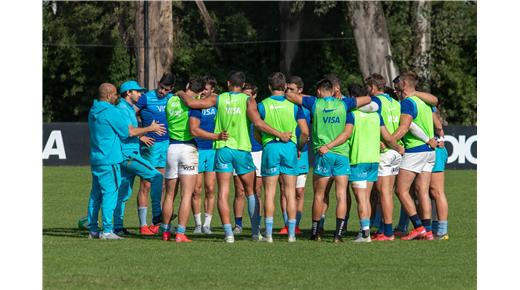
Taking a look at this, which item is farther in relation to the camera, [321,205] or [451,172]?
[451,172]

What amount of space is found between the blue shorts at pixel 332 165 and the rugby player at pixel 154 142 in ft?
8.12

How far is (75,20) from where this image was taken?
160 feet

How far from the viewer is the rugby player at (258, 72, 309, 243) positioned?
14875mm

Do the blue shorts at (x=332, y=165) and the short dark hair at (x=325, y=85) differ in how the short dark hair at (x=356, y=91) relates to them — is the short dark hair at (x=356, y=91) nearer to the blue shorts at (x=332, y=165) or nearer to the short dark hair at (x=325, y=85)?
the short dark hair at (x=325, y=85)

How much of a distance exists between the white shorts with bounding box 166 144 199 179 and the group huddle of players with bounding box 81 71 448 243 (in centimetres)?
1

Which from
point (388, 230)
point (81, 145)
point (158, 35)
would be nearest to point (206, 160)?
point (388, 230)

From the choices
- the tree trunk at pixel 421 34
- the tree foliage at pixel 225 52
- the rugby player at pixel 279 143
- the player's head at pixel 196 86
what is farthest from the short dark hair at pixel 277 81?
the tree foliage at pixel 225 52

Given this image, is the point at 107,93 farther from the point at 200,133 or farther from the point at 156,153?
the point at 156,153

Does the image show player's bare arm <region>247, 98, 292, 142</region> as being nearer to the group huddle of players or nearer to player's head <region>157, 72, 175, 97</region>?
the group huddle of players

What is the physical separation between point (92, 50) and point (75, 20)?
4.57 feet

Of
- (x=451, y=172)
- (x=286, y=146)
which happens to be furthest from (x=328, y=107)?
(x=451, y=172)

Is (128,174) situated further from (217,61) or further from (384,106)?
(217,61)

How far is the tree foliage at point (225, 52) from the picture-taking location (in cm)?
4841
